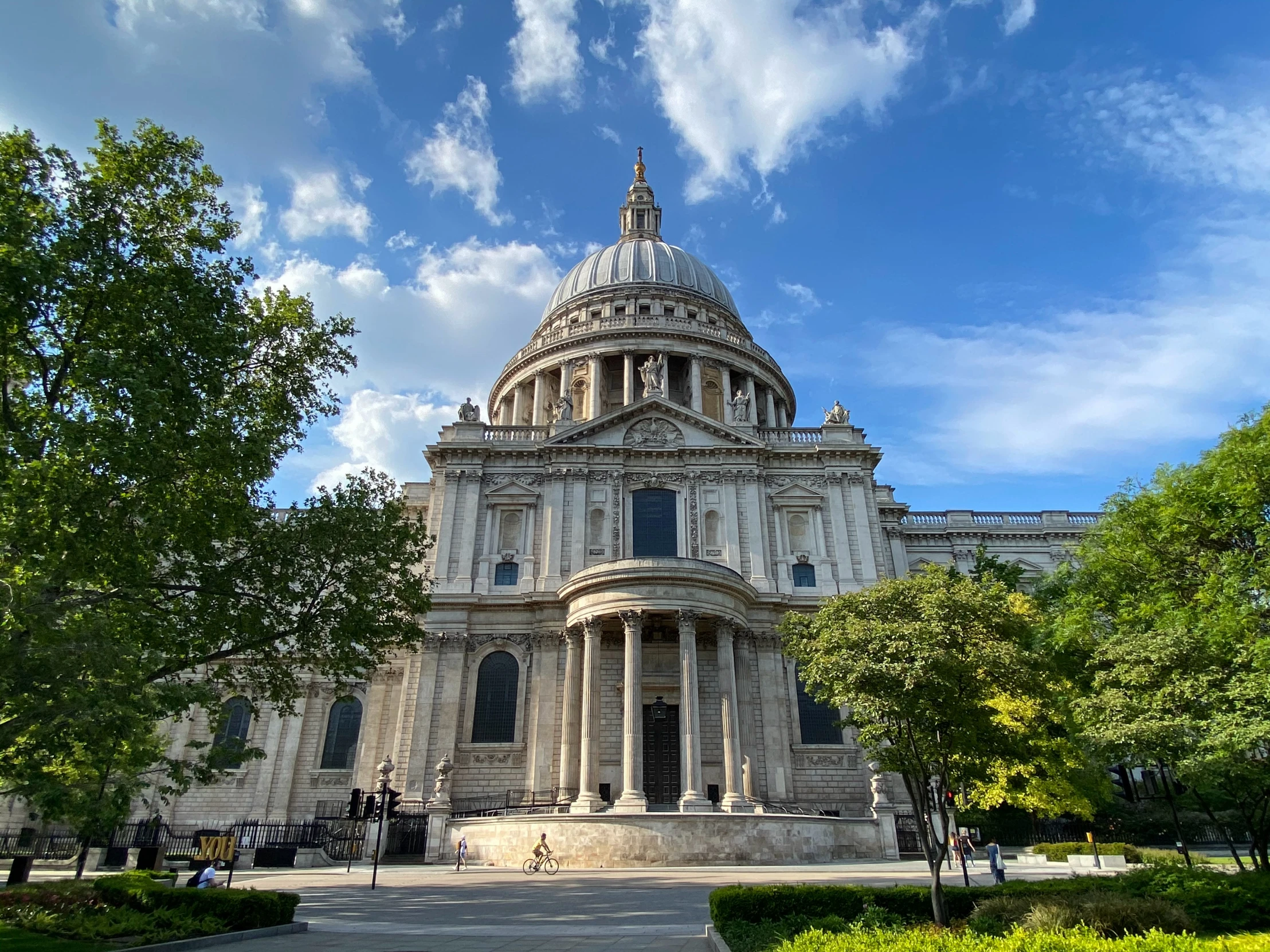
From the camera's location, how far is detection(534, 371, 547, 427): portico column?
53.3 meters

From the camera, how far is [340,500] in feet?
76.4

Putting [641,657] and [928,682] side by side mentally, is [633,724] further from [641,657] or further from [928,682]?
[928,682]

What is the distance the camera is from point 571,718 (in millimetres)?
33031

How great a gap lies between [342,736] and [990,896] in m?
31.8

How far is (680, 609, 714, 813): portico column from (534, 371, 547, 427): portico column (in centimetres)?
2398

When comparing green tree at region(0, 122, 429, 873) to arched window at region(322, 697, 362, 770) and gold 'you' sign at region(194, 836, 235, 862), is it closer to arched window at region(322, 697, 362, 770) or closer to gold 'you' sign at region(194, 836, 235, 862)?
gold 'you' sign at region(194, 836, 235, 862)

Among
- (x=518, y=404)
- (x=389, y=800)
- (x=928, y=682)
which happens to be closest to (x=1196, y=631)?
(x=928, y=682)

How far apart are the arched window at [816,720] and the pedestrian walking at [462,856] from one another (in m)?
15.2

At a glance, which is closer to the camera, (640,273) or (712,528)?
(712,528)

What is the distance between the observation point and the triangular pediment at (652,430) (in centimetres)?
4116

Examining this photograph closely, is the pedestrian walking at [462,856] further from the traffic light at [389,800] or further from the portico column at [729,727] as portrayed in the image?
the portico column at [729,727]

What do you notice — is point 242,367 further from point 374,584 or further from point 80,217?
point 374,584

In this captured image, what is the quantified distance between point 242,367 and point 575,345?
34826 mm

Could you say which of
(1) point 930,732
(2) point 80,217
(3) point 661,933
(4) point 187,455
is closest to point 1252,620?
(1) point 930,732
